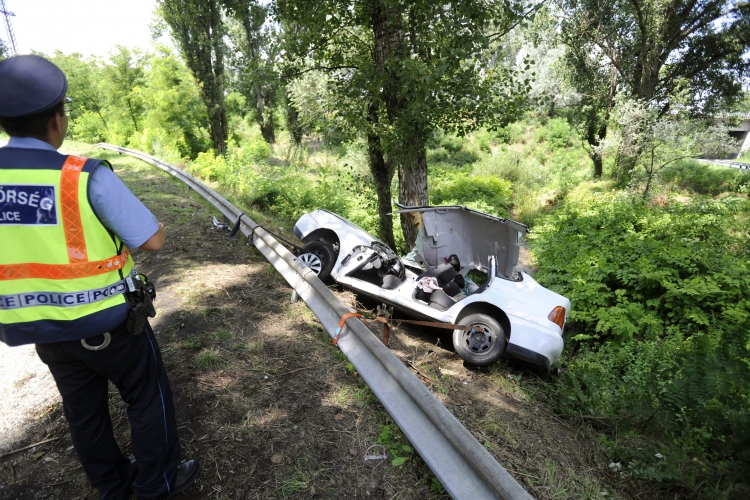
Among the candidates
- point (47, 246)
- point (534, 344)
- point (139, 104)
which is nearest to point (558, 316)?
point (534, 344)

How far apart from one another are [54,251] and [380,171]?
25.9 feet

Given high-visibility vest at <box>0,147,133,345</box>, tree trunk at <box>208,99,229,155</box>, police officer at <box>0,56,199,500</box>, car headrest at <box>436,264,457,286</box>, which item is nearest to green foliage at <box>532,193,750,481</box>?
car headrest at <box>436,264,457,286</box>

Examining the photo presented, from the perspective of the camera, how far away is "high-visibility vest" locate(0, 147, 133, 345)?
1736mm

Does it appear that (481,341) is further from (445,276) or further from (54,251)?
(54,251)

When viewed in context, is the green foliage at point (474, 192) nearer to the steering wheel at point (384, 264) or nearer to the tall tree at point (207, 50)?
the tall tree at point (207, 50)

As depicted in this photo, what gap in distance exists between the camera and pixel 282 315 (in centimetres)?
411

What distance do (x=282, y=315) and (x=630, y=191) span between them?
16.4 m

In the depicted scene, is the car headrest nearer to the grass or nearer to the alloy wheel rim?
the alloy wheel rim

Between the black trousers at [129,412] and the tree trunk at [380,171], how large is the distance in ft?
20.7

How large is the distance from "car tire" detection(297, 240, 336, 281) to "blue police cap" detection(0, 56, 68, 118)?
3935 millimetres

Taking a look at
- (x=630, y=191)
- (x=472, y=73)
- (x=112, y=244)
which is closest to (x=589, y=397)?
(x=112, y=244)

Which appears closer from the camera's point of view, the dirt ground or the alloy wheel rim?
the dirt ground

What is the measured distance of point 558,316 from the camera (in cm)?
474

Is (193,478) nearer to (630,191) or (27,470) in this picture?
(27,470)
